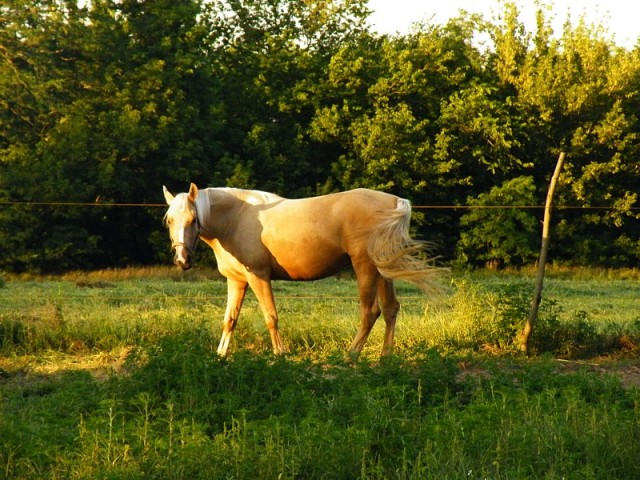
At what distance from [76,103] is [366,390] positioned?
25.9 metres

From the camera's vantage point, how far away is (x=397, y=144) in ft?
113

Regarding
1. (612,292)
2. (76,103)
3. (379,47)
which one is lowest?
(612,292)

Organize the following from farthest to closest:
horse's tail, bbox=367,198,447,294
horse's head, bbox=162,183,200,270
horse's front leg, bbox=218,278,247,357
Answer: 1. horse's front leg, bbox=218,278,247,357
2. horse's head, bbox=162,183,200,270
3. horse's tail, bbox=367,198,447,294

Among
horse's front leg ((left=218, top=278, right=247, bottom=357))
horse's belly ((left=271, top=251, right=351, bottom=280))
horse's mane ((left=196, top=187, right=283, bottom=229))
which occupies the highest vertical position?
horse's mane ((left=196, top=187, right=283, bottom=229))

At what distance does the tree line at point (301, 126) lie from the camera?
30.2 m

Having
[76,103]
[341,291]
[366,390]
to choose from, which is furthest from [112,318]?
[76,103]

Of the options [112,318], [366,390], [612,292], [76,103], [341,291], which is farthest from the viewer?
[76,103]

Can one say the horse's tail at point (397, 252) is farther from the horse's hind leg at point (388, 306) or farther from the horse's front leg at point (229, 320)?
the horse's front leg at point (229, 320)

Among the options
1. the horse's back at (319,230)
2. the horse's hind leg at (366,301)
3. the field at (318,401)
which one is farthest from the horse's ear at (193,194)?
the horse's hind leg at (366,301)

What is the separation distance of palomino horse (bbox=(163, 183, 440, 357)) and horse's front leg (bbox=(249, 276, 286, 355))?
0.03 ft

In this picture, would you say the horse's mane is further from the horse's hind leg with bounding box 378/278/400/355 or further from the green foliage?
the green foliage

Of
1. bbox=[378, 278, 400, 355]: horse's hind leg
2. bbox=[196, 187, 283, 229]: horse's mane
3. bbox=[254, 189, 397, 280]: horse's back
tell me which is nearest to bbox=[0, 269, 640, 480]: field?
bbox=[378, 278, 400, 355]: horse's hind leg

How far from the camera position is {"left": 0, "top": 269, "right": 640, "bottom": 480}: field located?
6051mm

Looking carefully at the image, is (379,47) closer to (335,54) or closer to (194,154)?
(335,54)
